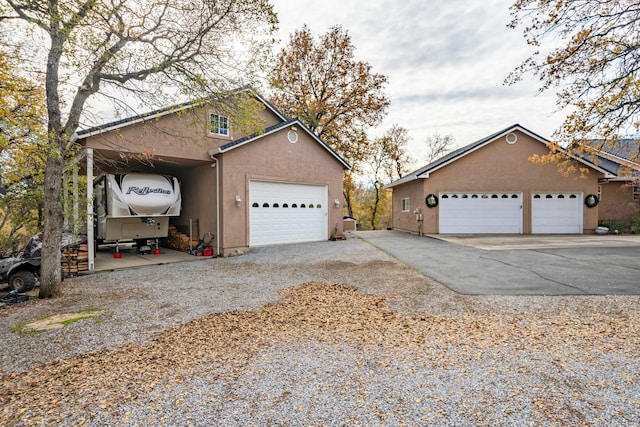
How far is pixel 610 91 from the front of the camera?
8258 millimetres

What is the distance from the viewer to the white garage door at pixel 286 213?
11.1 m

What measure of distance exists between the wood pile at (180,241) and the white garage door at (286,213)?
2006mm

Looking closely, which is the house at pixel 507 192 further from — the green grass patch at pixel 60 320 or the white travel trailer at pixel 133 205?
the green grass patch at pixel 60 320

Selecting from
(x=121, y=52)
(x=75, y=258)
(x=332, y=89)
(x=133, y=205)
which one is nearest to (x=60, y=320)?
(x=75, y=258)

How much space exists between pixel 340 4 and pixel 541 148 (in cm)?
1131

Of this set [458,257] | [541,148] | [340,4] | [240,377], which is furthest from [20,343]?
[541,148]

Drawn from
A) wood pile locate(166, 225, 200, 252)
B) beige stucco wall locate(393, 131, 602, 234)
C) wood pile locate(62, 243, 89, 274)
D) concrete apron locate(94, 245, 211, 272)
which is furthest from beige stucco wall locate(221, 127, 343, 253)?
beige stucco wall locate(393, 131, 602, 234)

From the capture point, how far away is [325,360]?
3.14m

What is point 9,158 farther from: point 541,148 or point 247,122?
point 541,148

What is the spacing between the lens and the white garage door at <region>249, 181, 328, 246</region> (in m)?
11.1

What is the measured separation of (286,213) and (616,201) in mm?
17631

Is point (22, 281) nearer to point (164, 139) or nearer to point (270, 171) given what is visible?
point (164, 139)

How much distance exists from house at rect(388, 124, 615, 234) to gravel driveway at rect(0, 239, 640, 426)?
10.0 meters

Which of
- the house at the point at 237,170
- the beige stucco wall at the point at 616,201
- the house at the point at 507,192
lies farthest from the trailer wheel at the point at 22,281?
the beige stucco wall at the point at 616,201
